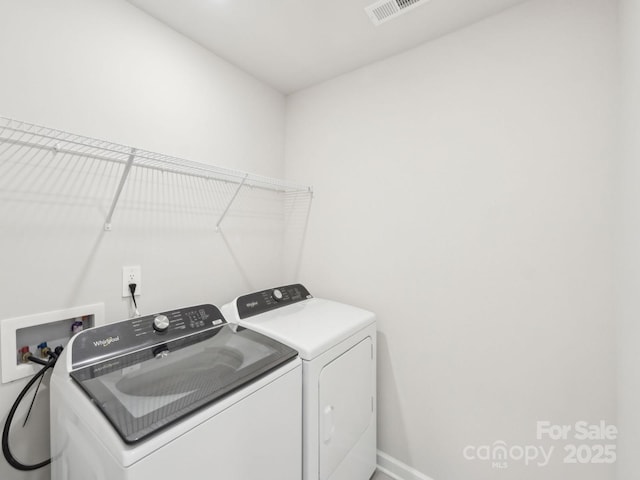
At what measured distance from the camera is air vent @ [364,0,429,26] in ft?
4.74

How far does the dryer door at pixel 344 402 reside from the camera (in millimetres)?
1337

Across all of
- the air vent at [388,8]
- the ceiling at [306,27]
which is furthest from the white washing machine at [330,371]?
the air vent at [388,8]

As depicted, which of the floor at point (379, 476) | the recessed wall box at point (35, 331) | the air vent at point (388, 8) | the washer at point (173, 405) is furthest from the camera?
the floor at point (379, 476)

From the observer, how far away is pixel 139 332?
1.29m

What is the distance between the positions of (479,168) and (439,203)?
0.28 metres

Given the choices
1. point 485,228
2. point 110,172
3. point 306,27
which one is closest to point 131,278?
point 110,172

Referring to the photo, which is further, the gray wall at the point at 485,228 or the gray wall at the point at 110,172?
the gray wall at the point at 485,228

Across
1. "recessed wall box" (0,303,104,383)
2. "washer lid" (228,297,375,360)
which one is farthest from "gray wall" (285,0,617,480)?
"recessed wall box" (0,303,104,383)

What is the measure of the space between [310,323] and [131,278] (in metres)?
1.00

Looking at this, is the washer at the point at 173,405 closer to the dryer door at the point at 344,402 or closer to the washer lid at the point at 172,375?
the washer lid at the point at 172,375

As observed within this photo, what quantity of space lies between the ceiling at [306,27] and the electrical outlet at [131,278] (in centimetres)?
142

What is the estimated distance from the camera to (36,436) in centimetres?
118

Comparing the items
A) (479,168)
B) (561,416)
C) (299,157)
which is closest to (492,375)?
(561,416)

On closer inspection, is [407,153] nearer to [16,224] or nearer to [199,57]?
[199,57]
